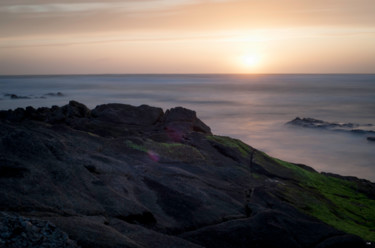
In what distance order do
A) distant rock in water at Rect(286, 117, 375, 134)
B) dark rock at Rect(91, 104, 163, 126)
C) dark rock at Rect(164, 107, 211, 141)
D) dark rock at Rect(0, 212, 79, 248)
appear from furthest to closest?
1. distant rock in water at Rect(286, 117, 375, 134)
2. dark rock at Rect(91, 104, 163, 126)
3. dark rock at Rect(164, 107, 211, 141)
4. dark rock at Rect(0, 212, 79, 248)

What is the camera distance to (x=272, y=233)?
1088 cm

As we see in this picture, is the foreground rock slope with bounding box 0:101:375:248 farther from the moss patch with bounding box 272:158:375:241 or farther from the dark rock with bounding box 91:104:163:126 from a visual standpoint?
the dark rock with bounding box 91:104:163:126

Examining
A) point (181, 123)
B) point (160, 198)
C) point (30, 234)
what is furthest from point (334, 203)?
point (30, 234)

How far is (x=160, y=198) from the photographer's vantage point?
12125 millimetres

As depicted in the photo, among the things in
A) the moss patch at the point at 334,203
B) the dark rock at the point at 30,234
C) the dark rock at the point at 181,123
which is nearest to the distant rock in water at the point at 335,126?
the dark rock at the point at 181,123

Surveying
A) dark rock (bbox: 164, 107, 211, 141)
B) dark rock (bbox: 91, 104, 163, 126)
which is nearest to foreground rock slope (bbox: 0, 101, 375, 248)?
dark rock (bbox: 164, 107, 211, 141)

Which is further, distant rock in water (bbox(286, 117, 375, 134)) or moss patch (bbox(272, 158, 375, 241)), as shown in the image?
distant rock in water (bbox(286, 117, 375, 134))

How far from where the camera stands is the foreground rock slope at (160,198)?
866 cm

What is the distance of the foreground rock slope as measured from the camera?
28.4 ft

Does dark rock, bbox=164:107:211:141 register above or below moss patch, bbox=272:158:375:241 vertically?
above

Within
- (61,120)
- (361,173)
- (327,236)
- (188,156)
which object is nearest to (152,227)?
(327,236)

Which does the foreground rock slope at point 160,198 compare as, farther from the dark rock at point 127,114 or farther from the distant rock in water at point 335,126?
the distant rock in water at point 335,126

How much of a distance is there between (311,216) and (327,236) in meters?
1.88

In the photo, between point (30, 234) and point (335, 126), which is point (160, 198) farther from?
point (335, 126)
